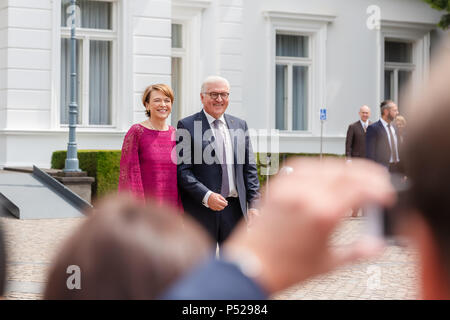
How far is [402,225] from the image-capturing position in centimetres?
93

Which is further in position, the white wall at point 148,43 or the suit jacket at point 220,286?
the white wall at point 148,43

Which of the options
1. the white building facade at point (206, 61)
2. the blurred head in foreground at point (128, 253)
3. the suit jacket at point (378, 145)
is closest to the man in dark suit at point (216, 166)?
the blurred head in foreground at point (128, 253)

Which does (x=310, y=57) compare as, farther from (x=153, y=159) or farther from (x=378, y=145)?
(x=153, y=159)

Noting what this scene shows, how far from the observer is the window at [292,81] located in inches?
770

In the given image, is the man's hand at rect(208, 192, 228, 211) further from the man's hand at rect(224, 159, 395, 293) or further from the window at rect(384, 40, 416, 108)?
the window at rect(384, 40, 416, 108)

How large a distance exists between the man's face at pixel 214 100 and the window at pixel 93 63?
11.6m

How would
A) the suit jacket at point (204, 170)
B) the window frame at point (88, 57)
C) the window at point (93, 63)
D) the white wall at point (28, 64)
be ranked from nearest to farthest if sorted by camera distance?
the suit jacket at point (204, 170) → the white wall at point (28, 64) → the window at point (93, 63) → the window frame at point (88, 57)

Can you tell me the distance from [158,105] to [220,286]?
4.65 m

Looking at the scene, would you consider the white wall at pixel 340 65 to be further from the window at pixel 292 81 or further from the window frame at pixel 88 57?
the window frame at pixel 88 57

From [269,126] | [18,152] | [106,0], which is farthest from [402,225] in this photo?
[269,126]

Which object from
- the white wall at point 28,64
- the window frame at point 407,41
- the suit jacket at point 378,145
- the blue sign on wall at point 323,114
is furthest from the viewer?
the window frame at point 407,41

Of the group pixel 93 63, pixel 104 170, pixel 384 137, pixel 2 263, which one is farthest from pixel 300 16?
pixel 2 263

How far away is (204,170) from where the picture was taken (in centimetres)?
512

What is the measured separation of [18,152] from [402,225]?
1514cm
